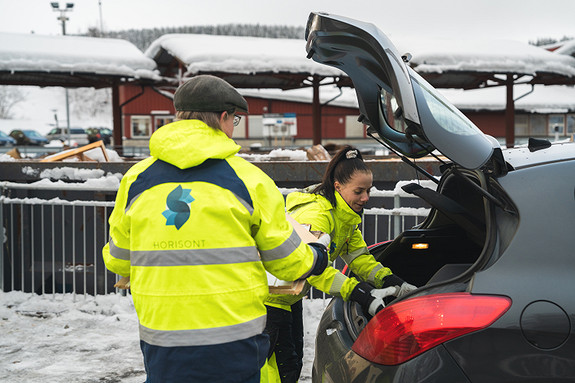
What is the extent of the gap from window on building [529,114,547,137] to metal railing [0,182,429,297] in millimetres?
40587

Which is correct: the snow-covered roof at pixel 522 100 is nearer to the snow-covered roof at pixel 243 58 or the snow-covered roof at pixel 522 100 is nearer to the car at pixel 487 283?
the snow-covered roof at pixel 243 58

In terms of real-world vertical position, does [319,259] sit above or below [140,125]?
below

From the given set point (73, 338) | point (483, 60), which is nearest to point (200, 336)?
point (73, 338)

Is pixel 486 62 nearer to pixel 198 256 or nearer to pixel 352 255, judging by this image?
pixel 352 255

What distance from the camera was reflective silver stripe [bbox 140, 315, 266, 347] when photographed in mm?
2141

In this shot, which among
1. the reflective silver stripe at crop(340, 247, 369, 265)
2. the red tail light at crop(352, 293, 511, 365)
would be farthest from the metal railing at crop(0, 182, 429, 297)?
the red tail light at crop(352, 293, 511, 365)

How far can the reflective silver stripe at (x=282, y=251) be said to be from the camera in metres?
2.24

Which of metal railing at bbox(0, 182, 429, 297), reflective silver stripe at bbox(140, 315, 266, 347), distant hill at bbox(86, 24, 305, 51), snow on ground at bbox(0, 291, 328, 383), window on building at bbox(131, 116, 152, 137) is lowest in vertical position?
snow on ground at bbox(0, 291, 328, 383)

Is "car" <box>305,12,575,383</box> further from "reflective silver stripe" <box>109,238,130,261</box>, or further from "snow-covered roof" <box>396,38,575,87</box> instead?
"snow-covered roof" <box>396,38,575,87</box>

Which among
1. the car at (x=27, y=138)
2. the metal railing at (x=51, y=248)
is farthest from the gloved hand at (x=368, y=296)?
the car at (x=27, y=138)

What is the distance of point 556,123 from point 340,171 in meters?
42.9

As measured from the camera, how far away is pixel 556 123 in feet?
137

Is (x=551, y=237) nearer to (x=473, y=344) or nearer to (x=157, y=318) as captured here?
(x=473, y=344)

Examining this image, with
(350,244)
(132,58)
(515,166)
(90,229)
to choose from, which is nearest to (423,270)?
(350,244)
